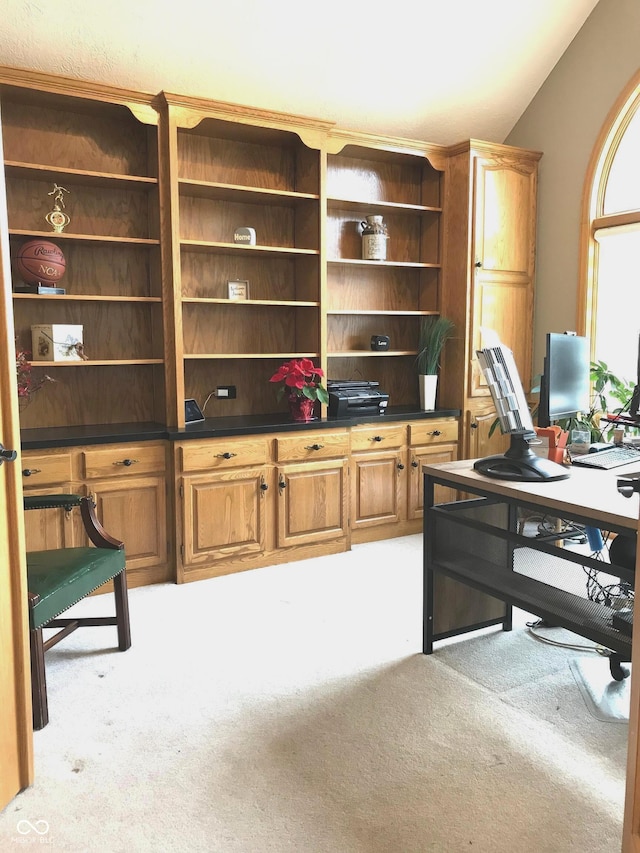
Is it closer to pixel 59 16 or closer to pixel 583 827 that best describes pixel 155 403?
pixel 59 16

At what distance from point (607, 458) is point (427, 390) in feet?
6.22

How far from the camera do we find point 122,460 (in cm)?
342

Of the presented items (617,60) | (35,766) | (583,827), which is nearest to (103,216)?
(35,766)

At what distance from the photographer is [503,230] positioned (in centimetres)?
456

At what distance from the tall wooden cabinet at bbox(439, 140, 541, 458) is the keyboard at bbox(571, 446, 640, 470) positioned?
1726mm

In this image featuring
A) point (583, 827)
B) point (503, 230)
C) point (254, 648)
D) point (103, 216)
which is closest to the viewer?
point (583, 827)

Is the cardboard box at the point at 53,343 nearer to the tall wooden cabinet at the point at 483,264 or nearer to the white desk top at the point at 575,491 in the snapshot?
the white desk top at the point at 575,491

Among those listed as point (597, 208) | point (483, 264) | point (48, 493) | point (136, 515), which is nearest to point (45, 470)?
point (48, 493)

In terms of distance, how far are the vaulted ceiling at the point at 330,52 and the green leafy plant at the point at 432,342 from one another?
4.45ft

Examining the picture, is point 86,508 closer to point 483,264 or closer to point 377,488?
point 377,488

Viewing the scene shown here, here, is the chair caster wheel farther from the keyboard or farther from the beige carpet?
the keyboard

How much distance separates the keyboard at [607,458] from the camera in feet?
8.61

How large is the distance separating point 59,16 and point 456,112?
8.43ft

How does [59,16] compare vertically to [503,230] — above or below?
above
